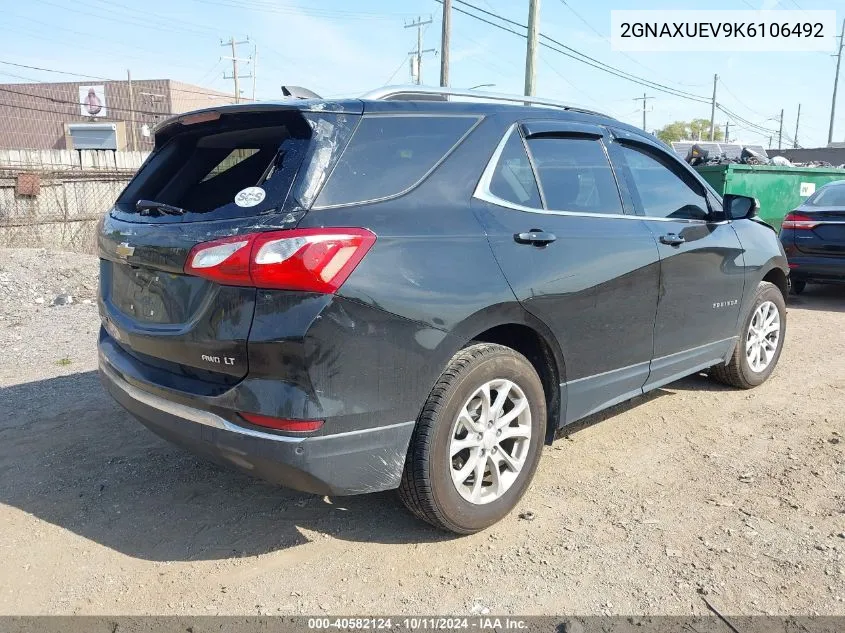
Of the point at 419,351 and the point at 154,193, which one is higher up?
the point at 154,193

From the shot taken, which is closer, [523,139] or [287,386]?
[287,386]

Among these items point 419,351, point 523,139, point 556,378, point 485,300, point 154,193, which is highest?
point 523,139

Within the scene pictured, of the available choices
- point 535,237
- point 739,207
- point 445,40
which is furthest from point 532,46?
point 535,237

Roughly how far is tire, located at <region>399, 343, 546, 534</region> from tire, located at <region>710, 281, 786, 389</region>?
92.5 inches

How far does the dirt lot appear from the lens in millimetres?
2572

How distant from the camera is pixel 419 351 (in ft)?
8.41

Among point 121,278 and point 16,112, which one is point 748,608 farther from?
point 16,112

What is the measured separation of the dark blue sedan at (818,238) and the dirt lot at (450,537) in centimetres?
458

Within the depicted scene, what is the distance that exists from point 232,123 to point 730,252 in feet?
10.6

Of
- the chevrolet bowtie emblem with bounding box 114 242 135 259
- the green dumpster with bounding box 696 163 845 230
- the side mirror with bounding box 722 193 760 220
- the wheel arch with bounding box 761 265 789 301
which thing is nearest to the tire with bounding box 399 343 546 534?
the chevrolet bowtie emblem with bounding box 114 242 135 259

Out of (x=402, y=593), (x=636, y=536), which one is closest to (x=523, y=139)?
(x=636, y=536)

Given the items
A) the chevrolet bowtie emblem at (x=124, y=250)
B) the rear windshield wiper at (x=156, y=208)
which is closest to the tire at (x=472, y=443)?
the rear windshield wiper at (x=156, y=208)

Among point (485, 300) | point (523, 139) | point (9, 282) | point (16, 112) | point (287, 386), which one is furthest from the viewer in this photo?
point (16, 112)

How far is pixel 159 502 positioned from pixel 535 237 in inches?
87.0
